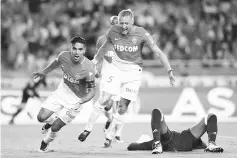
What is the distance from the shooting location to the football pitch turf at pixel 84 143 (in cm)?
1026

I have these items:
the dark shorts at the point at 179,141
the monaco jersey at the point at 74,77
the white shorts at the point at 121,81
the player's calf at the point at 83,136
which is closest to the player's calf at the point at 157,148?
the dark shorts at the point at 179,141

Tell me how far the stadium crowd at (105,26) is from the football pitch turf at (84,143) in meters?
4.51

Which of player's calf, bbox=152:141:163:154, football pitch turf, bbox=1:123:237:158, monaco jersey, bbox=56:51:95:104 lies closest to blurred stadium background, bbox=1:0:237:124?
football pitch turf, bbox=1:123:237:158

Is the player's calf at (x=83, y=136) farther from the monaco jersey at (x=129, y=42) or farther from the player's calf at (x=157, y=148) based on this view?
the monaco jersey at (x=129, y=42)

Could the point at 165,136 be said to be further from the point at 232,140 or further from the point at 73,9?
the point at 73,9

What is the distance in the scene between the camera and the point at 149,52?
2272cm

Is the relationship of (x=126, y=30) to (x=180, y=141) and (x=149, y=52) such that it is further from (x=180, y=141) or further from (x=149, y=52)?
(x=149, y=52)

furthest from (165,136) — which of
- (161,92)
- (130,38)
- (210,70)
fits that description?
(210,70)

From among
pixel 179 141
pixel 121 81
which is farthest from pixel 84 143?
pixel 179 141

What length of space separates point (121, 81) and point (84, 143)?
1.53m

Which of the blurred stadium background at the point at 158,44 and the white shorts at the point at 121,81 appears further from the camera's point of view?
the blurred stadium background at the point at 158,44

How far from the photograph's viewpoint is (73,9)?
948 inches

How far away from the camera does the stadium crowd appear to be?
22.0 m

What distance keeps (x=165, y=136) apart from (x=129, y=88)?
2.48 m
